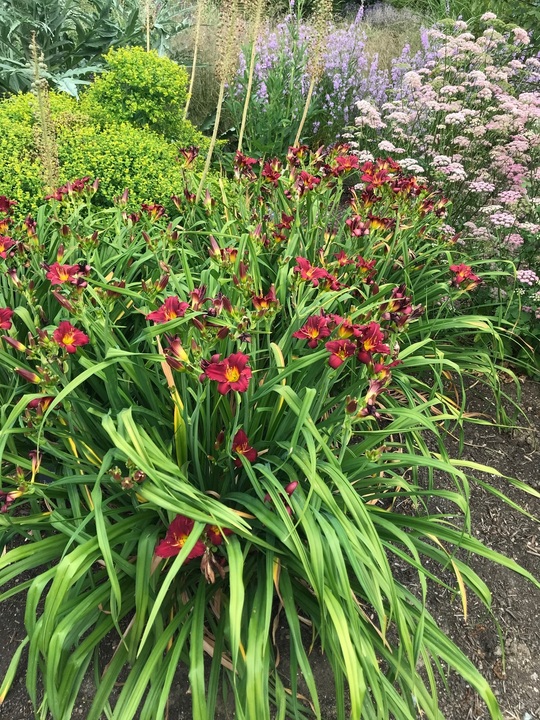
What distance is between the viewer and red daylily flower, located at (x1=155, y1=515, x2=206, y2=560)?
1.05 meters

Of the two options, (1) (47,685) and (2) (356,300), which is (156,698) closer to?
(1) (47,685)

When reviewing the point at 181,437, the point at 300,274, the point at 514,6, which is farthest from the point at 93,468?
the point at 514,6

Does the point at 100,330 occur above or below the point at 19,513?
above

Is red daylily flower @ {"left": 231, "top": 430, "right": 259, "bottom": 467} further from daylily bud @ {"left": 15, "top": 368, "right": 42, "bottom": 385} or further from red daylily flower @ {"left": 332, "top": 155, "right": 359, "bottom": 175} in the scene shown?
red daylily flower @ {"left": 332, "top": 155, "right": 359, "bottom": 175}

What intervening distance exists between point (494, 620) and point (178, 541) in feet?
2.92

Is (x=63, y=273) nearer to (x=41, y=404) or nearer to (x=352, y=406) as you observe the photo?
(x=41, y=404)

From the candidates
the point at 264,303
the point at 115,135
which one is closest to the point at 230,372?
the point at 264,303

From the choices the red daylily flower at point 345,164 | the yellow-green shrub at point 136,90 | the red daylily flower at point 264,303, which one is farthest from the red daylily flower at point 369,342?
the yellow-green shrub at point 136,90

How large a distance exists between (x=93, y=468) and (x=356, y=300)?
110 cm

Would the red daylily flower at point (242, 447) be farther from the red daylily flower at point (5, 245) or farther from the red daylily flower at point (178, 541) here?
the red daylily flower at point (5, 245)

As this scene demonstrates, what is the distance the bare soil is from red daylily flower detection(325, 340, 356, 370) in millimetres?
867

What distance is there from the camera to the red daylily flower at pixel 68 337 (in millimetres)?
1126

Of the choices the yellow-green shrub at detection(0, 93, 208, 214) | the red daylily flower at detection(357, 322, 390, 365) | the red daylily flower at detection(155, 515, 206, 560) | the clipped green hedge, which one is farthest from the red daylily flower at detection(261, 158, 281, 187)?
the red daylily flower at detection(155, 515, 206, 560)

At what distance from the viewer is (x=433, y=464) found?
1.25m
